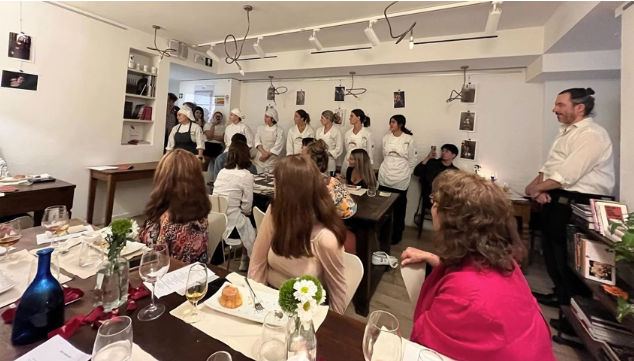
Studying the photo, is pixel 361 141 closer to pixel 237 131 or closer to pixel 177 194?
pixel 237 131

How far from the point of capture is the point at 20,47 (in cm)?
290

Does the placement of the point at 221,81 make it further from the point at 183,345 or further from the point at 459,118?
the point at 183,345

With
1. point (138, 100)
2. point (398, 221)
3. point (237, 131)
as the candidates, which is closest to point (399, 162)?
point (398, 221)

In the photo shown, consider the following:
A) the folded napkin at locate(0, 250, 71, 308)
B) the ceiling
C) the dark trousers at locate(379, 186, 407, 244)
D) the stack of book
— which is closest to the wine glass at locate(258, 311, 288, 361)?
the folded napkin at locate(0, 250, 71, 308)

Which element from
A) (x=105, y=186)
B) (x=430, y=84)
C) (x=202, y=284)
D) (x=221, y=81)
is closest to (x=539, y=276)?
Result: (x=430, y=84)

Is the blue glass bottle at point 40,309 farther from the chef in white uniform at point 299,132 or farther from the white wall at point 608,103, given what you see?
the white wall at point 608,103

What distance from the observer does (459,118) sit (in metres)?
4.07

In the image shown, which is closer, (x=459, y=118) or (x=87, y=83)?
(x=87, y=83)

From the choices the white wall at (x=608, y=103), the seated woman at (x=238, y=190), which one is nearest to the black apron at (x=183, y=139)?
the seated woman at (x=238, y=190)

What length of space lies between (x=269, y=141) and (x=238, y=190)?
2.66m

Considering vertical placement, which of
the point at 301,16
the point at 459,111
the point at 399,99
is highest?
the point at 301,16

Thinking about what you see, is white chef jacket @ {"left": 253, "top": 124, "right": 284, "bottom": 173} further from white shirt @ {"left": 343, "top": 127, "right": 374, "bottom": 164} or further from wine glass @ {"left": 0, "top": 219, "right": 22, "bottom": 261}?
wine glass @ {"left": 0, "top": 219, "right": 22, "bottom": 261}

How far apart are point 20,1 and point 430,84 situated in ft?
16.1

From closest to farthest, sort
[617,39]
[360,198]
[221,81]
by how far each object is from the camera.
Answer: [617,39] < [360,198] < [221,81]
